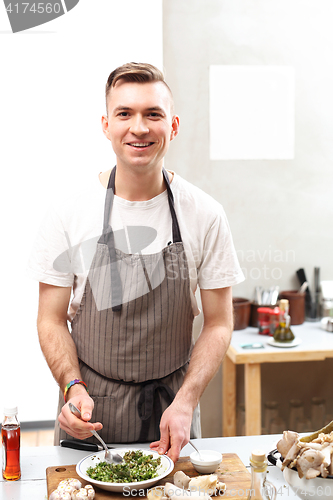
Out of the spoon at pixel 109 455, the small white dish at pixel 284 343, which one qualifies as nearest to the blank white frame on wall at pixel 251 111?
the small white dish at pixel 284 343

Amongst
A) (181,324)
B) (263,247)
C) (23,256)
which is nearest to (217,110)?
(263,247)

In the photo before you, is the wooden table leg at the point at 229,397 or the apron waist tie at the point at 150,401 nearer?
the apron waist tie at the point at 150,401

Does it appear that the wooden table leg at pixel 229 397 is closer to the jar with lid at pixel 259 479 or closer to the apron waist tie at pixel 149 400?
the apron waist tie at pixel 149 400

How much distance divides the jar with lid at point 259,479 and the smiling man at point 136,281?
55 cm

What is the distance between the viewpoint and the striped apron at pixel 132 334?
1.63m

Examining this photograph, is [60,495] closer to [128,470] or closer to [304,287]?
[128,470]

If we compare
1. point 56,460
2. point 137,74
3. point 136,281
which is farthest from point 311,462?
point 137,74

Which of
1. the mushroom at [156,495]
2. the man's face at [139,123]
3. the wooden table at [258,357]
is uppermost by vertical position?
the man's face at [139,123]

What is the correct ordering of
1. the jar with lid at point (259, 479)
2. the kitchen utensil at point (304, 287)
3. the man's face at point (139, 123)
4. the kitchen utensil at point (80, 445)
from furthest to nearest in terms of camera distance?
the kitchen utensil at point (304, 287) < the man's face at point (139, 123) < the kitchen utensil at point (80, 445) < the jar with lid at point (259, 479)

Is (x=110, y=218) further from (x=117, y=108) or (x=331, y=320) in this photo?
(x=331, y=320)

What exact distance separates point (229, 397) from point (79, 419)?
5.80 ft

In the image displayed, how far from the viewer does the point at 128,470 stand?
4.05 ft

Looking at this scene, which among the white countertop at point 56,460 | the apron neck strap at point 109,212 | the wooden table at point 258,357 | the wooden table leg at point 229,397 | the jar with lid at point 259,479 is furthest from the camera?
the wooden table leg at point 229,397

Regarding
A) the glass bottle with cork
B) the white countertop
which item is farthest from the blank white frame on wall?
the white countertop
